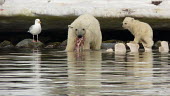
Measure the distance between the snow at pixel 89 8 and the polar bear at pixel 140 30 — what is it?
Answer: 663mm

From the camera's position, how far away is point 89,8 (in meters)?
21.8

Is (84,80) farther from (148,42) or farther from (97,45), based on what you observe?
(148,42)

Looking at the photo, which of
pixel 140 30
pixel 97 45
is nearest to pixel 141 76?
pixel 97 45

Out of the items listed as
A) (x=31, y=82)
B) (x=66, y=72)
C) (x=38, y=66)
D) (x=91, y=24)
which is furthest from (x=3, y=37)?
(x=31, y=82)

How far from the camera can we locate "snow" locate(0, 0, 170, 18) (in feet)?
70.2

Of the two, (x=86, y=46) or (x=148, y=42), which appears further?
(x=148, y=42)

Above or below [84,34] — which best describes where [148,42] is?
below

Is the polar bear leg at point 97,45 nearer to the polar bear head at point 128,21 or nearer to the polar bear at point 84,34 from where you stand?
the polar bear at point 84,34

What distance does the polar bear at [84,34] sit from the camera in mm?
18984

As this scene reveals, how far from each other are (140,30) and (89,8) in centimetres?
201

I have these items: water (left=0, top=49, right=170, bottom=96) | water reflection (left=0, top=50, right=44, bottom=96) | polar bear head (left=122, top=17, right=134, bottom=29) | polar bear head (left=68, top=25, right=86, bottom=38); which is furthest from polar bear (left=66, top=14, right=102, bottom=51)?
water reflection (left=0, top=50, right=44, bottom=96)

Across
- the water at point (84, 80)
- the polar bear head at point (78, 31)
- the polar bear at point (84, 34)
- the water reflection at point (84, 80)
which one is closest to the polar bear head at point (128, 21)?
the polar bear at point (84, 34)

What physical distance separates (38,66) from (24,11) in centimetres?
971

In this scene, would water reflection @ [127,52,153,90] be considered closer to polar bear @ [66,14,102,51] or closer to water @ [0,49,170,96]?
water @ [0,49,170,96]
